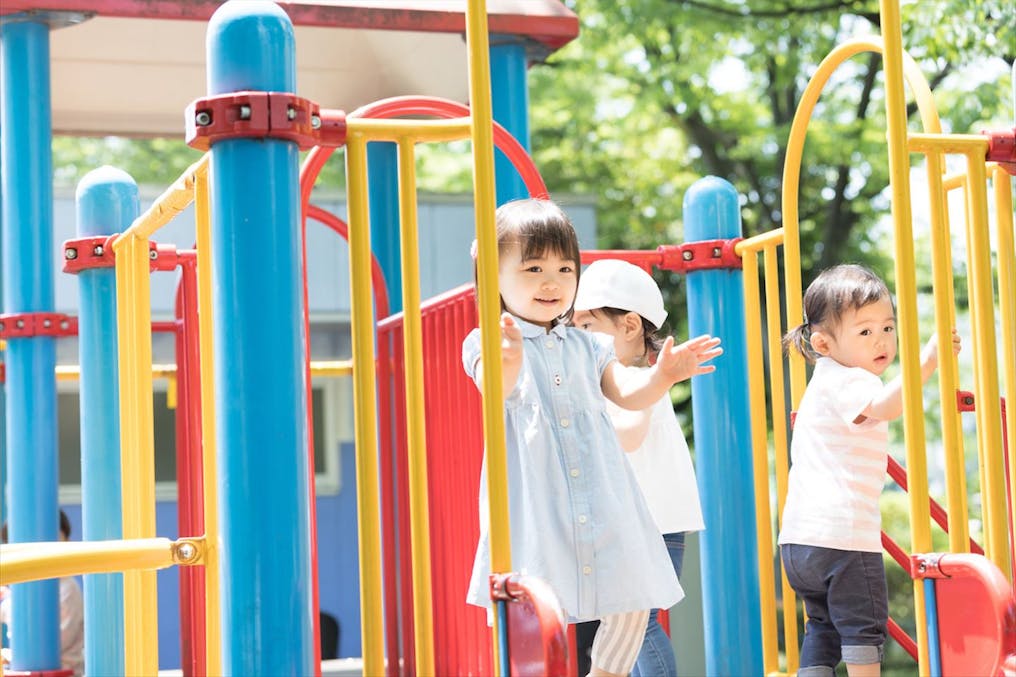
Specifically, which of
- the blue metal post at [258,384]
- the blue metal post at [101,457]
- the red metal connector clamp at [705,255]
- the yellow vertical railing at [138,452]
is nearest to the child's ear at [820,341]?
the red metal connector clamp at [705,255]

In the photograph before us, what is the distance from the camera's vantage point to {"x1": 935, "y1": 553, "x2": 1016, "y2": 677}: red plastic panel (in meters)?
2.41

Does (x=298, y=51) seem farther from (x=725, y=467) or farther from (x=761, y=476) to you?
(x=761, y=476)

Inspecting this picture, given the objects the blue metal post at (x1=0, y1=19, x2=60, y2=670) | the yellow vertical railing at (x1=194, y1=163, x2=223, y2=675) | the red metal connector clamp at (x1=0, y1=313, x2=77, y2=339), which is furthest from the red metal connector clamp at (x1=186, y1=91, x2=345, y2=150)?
the blue metal post at (x1=0, y1=19, x2=60, y2=670)

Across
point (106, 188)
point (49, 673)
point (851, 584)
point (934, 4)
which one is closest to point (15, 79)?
point (106, 188)

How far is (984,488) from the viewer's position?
110 inches

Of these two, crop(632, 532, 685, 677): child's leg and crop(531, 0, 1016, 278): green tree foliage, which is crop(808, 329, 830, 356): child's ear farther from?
crop(531, 0, 1016, 278): green tree foliage

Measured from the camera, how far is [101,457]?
417cm

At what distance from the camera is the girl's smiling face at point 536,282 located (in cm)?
299

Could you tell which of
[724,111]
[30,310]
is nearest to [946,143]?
[30,310]

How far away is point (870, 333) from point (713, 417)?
106cm

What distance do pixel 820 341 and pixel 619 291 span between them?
65 centimetres

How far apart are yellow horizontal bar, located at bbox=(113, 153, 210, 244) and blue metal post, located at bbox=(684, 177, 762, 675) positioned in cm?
182

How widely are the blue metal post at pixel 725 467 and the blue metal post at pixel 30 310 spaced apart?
7.40ft

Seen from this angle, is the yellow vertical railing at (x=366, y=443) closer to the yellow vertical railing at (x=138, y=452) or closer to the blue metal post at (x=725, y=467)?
the yellow vertical railing at (x=138, y=452)
